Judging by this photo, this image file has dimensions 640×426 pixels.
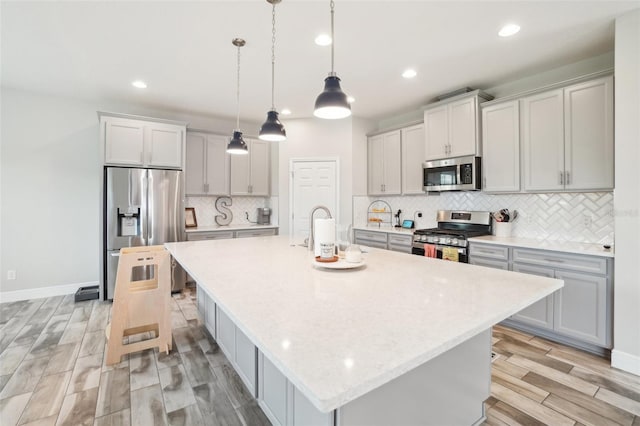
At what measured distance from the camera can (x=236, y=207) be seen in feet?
17.3

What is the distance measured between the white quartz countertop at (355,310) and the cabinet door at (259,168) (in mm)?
3218

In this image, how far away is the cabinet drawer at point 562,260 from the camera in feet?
8.04

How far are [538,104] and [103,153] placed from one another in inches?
197

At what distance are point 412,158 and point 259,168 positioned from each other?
253cm

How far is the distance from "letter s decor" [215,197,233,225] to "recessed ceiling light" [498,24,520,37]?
427cm

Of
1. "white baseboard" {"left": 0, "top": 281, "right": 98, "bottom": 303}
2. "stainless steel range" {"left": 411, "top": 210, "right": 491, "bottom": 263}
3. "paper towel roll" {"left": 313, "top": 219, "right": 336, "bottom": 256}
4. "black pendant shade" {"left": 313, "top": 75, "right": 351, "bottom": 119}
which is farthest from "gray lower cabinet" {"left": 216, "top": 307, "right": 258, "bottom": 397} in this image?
"white baseboard" {"left": 0, "top": 281, "right": 98, "bottom": 303}

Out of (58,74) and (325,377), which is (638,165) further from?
(58,74)

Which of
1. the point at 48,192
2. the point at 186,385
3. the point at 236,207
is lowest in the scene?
the point at 186,385

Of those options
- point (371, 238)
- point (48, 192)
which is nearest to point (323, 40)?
point (371, 238)

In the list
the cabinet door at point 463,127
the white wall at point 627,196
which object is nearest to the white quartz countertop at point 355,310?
the white wall at point 627,196

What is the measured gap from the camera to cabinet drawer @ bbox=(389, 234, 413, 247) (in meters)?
3.97

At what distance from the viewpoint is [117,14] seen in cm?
228

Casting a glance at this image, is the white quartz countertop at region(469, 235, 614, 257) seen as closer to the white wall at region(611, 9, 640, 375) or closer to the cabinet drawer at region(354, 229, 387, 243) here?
the white wall at region(611, 9, 640, 375)

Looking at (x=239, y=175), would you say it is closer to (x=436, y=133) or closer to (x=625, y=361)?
(x=436, y=133)
